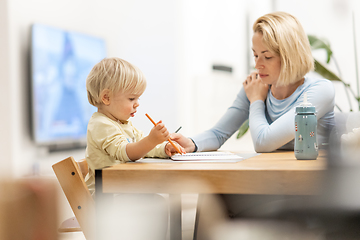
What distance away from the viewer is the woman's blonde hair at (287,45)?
4.35 ft

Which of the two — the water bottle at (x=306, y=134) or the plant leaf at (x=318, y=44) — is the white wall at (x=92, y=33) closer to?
the plant leaf at (x=318, y=44)

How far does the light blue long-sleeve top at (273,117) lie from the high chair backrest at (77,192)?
0.51 metres

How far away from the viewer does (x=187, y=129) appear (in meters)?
3.85

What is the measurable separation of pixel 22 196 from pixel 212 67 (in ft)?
8.86

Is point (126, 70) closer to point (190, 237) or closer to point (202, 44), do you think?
point (190, 237)

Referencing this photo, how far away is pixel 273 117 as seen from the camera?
4.62 ft

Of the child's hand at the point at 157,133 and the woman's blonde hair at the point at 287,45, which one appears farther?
the woman's blonde hair at the point at 287,45

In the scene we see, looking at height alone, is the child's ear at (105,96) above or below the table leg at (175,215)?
above

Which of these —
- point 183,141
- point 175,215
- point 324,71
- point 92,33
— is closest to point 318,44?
point 324,71

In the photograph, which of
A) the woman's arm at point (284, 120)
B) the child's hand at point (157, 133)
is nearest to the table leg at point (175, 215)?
the child's hand at point (157, 133)

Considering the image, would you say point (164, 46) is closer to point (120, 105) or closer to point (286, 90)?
point (286, 90)

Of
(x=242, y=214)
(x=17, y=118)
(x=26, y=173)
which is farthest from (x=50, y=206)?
(x=242, y=214)

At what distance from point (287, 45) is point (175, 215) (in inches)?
28.4

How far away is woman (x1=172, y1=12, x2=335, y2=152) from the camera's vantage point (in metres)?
1.27
